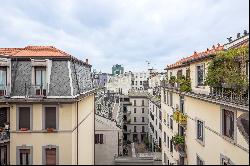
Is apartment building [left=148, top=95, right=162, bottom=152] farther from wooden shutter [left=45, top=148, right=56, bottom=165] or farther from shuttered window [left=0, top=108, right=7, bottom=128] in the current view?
shuttered window [left=0, top=108, right=7, bottom=128]

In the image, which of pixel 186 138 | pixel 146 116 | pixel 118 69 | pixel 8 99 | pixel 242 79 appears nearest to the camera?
pixel 242 79

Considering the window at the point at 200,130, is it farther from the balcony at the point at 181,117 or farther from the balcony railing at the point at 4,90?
the balcony railing at the point at 4,90

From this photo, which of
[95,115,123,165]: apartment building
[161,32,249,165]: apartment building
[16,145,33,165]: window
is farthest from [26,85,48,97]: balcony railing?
[95,115,123,165]: apartment building

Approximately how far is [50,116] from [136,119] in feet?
202

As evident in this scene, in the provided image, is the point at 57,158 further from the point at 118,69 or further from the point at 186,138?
the point at 118,69

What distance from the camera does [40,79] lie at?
20203mm

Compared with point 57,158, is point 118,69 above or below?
above

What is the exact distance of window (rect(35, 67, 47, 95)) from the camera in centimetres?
1972

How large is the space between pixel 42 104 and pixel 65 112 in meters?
1.69

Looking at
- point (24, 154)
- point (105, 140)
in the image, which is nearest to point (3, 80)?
point (24, 154)

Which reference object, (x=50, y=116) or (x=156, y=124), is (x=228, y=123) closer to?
(x=50, y=116)

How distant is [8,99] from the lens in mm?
18891

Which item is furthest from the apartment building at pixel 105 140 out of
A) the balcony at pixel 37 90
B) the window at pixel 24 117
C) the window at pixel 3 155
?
the balcony at pixel 37 90

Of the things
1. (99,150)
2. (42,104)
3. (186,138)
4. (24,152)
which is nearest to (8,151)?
(24,152)
